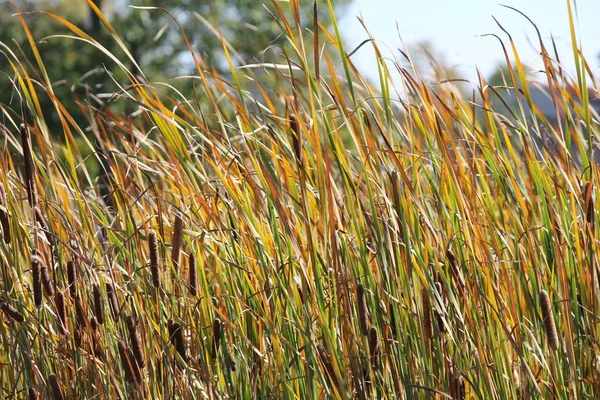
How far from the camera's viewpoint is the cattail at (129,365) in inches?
54.6

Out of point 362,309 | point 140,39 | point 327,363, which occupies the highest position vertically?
point 140,39

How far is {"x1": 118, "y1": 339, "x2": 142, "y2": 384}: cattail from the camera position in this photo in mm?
1388

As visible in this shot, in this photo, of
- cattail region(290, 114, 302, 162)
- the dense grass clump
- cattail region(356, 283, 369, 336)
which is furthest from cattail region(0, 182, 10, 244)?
cattail region(356, 283, 369, 336)

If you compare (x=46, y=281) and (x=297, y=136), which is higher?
(x=297, y=136)

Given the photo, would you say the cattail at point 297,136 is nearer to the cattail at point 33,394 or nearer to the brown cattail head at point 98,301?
the brown cattail head at point 98,301

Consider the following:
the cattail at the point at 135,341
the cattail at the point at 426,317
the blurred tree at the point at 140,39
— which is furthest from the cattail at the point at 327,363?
the blurred tree at the point at 140,39

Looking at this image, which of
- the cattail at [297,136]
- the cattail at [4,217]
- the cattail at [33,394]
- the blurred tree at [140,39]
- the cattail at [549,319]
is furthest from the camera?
the blurred tree at [140,39]

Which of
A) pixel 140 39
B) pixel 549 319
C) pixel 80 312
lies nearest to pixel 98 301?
pixel 80 312

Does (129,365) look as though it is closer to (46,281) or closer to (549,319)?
(46,281)

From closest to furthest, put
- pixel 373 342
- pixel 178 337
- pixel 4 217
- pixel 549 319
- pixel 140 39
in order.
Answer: pixel 549 319, pixel 373 342, pixel 178 337, pixel 4 217, pixel 140 39

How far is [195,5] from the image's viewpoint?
66.4 ft

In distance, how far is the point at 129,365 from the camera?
1.40m

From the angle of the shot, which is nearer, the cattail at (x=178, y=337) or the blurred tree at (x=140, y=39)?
the cattail at (x=178, y=337)

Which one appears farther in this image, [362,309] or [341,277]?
[341,277]
